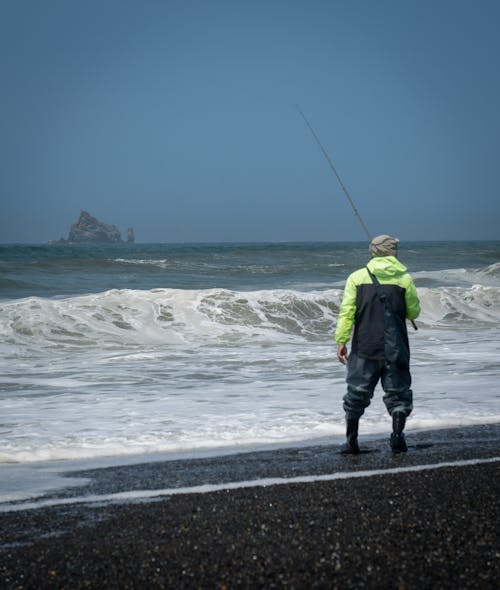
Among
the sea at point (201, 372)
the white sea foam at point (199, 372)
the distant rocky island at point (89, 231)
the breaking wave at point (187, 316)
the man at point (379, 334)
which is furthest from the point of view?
the distant rocky island at point (89, 231)

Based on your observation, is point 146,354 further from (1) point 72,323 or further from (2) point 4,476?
(2) point 4,476

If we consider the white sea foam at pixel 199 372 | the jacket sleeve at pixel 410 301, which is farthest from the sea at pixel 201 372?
the jacket sleeve at pixel 410 301

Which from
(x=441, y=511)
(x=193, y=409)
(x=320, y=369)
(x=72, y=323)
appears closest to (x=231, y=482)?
(x=441, y=511)

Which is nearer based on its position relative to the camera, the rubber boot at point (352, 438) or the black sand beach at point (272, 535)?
the black sand beach at point (272, 535)

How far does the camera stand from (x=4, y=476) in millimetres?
4926

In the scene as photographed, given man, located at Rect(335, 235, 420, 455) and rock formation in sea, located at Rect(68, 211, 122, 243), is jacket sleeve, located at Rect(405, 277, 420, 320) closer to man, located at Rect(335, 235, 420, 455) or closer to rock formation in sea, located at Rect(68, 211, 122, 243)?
man, located at Rect(335, 235, 420, 455)

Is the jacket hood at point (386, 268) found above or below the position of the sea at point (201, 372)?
above

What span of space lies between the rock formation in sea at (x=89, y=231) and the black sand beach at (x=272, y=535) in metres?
133

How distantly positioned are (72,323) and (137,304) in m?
2.18

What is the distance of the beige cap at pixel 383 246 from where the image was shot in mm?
5281

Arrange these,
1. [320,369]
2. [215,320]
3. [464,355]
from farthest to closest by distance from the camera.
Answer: [215,320] → [464,355] → [320,369]

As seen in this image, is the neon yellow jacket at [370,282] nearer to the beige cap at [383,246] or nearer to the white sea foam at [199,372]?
the beige cap at [383,246]

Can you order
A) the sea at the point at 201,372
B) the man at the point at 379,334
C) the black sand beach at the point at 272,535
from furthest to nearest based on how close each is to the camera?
the sea at the point at 201,372 < the man at the point at 379,334 < the black sand beach at the point at 272,535

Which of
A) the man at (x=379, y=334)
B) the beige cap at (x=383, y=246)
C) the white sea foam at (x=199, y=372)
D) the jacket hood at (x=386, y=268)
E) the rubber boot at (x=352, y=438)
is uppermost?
the beige cap at (x=383, y=246)
